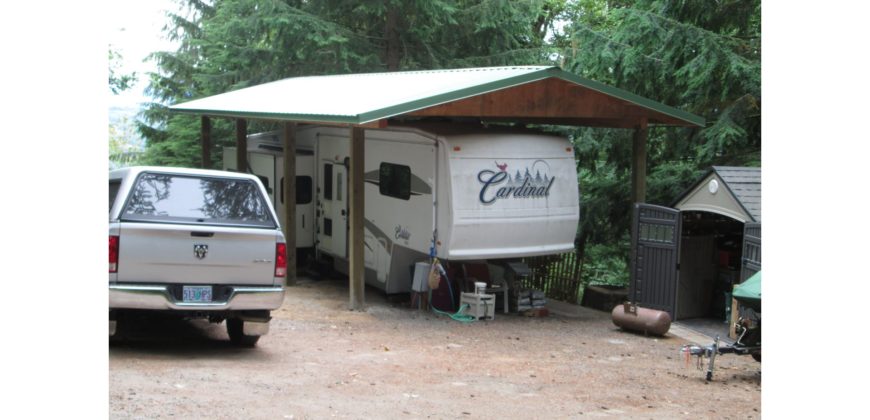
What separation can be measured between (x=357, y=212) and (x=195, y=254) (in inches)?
179

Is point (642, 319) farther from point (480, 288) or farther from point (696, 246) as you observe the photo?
point (480, 288)

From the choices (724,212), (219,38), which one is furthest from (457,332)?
(219,38)

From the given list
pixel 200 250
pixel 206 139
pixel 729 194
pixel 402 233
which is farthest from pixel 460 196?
pixel 206 139

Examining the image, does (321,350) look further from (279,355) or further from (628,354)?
(628,354)

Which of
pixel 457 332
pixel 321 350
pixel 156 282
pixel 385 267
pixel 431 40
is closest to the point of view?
pixel 156 282

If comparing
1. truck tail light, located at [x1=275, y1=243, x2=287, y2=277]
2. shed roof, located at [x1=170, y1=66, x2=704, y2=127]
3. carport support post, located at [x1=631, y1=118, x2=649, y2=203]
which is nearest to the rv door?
shed roof, located at [x1=170, y1=66, x2=704, y2=127]

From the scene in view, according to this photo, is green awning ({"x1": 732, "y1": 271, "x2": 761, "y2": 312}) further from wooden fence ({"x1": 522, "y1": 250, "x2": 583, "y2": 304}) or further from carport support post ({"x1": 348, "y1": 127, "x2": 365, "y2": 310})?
wooden fence ({"x1": 522, "y1": 250, "x2": 583, "y2": 304})

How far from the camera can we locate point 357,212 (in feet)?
42.5

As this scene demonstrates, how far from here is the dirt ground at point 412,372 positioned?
7.37m

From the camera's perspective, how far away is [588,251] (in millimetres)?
21672

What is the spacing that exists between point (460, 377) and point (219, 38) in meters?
19.2

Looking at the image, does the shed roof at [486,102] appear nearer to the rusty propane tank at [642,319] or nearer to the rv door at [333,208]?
the rv door at [333,208]

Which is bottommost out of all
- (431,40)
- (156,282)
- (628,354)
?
(628,354)

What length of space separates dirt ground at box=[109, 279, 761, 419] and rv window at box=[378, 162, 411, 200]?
172 centimetres
